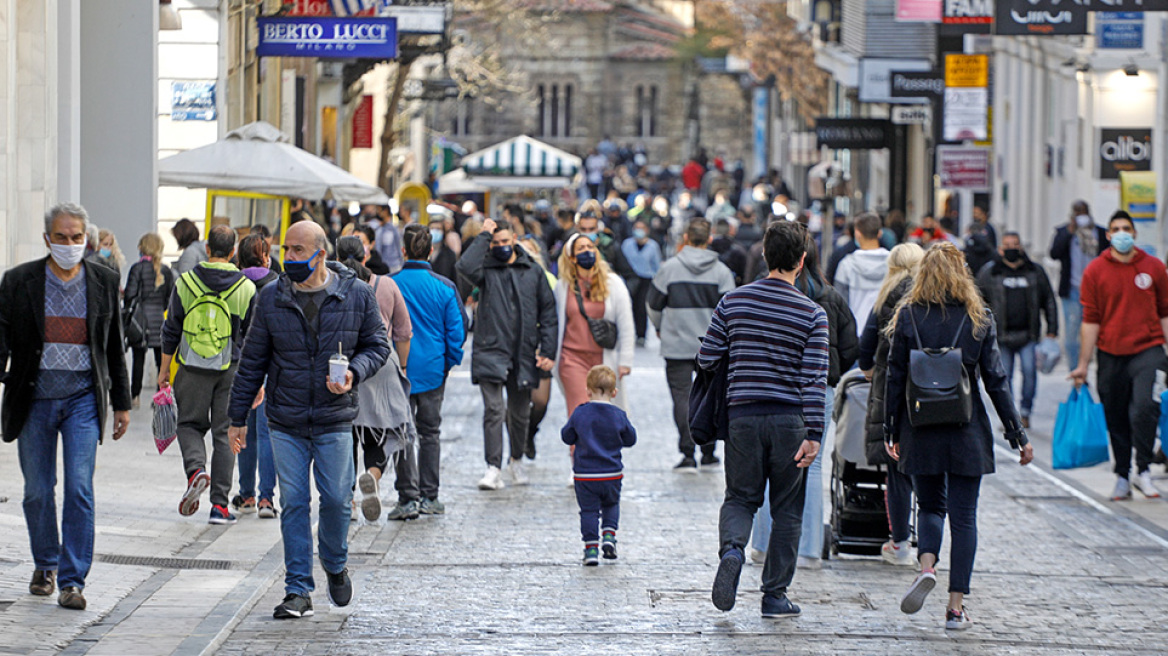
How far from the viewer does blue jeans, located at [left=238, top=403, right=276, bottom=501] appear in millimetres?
11703

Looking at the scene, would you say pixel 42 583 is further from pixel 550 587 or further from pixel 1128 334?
pixel 1128 334

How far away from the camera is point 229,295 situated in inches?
447

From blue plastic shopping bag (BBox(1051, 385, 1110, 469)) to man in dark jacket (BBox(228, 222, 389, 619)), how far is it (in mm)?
5846

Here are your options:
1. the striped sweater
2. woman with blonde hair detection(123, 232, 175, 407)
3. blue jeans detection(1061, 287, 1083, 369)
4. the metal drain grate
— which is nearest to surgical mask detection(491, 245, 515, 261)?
the metal drain grate

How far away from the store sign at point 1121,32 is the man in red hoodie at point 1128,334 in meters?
8.84

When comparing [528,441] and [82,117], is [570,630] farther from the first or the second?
[82,117]

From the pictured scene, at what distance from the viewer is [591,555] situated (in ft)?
33.9

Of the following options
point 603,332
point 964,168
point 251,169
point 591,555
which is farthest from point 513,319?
point 964,168

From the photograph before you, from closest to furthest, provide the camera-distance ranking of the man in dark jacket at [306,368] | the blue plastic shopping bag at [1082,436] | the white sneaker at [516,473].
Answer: the man in dark jacket at [306,368] < the blue plastic shopping bag at [1082,436] < the white sneaker at [516,473]

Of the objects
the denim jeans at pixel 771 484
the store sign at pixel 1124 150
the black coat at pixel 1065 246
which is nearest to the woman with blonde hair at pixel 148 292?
the denim jeans at pixel 771 484

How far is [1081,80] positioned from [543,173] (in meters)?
19.0

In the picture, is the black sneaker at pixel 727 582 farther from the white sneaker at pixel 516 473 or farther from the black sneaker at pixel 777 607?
the white sneaker at pixel 516 473

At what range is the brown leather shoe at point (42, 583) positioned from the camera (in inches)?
345

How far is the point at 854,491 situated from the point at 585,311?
136 inches
